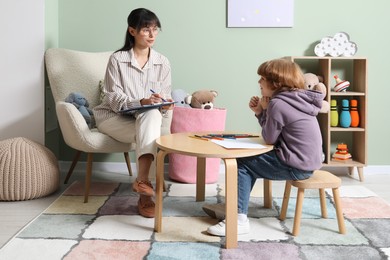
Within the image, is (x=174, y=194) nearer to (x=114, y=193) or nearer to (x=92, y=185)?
(x=114, y=193)

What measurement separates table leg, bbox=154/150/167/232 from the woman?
270mm

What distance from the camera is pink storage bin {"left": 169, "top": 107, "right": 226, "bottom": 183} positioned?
315 centimetres

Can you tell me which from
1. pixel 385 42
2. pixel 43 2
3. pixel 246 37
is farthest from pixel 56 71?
pixel 385 42

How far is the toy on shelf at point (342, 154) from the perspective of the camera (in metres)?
3.42

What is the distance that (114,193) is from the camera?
2.93 m

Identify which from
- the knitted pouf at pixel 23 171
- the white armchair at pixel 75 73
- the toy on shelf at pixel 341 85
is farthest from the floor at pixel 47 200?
the toy on shelf at pixel 341 85

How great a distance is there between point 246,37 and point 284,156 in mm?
1526

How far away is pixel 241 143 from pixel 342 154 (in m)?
1.48

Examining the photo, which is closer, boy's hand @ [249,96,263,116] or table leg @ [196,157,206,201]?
boy's hand @ [249,96,263,116]

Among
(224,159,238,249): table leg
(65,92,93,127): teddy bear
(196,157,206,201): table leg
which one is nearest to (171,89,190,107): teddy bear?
(65,92,93,127): teddy bear

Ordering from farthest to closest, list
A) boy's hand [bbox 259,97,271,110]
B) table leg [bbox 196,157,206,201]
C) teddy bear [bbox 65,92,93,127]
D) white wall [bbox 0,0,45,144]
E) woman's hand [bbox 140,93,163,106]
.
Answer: white wall [bbox 0,0,45,144]
teddy bear [bbox 65,92,93,127]
table leg [bbox 196,157,206,201]
woman's hand [bbox 140,93,163,106]
boy's hand [bbox 259,97,271,110]

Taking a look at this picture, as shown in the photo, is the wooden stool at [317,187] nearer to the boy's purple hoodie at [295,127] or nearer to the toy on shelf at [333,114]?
the boy's purple hoodie at [295,127]

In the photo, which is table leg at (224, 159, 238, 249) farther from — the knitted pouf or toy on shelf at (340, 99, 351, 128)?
toy on shelf at (340, 99, 351, 128)

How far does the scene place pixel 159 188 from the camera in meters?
2.19
